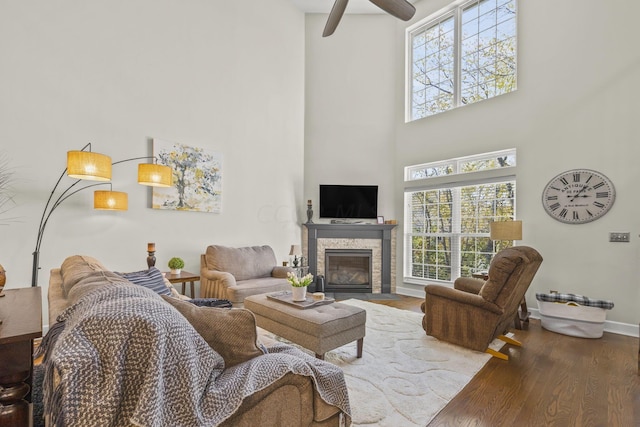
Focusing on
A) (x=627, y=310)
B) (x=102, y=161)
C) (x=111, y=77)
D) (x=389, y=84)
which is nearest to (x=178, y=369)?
(x=102, y=161)

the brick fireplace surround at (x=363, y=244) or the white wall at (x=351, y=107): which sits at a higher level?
the white wall at (x=351, y=107)

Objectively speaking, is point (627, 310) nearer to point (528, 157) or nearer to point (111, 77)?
point (528, 157)

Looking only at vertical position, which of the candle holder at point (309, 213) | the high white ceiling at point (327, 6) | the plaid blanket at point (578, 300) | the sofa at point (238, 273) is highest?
the high white ceiling at point (327, 6)

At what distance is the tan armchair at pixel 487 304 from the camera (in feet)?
9.16

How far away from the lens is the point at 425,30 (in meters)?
5.81

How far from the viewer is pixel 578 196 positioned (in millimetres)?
3908

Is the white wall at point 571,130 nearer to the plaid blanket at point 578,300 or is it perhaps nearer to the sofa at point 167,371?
the plaid blanket at point 578,300

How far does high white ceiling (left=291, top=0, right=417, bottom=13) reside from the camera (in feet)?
19.1

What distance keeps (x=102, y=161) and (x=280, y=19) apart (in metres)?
4.38

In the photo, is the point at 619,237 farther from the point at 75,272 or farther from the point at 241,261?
the point at 75,272

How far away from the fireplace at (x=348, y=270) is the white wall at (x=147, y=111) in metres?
0.83

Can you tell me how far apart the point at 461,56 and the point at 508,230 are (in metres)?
3.23

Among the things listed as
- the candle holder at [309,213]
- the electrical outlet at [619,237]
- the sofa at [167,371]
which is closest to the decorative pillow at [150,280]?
the sofa at [167,371]

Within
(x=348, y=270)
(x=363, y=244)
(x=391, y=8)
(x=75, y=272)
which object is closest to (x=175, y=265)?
(x=75, y=272)
